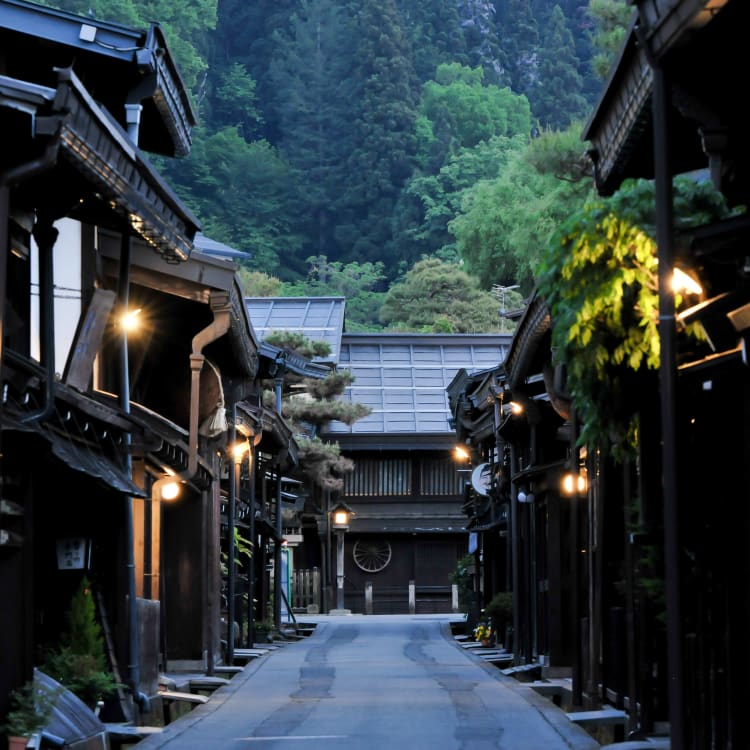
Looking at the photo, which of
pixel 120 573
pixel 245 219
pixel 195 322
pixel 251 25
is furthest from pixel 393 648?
pixel 251 25

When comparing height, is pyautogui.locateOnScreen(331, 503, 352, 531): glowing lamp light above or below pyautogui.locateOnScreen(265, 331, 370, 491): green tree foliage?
below

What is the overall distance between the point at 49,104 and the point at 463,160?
98723 mm

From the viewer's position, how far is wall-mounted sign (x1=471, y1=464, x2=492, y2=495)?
40906mm

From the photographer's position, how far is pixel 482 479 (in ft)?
136

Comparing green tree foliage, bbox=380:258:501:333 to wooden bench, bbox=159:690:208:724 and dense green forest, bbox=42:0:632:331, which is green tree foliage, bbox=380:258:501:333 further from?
wooden bench, bbox=159:690:208:724

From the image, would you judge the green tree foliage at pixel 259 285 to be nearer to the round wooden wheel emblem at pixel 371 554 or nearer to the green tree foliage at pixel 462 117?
the round wooden wheel emblem at pixel 371 554

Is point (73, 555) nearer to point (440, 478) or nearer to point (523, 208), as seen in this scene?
point (523, 208)

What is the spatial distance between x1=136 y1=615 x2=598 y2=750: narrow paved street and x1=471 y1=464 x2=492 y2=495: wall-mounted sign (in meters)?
5.70

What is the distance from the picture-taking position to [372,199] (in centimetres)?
11356

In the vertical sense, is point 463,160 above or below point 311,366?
above

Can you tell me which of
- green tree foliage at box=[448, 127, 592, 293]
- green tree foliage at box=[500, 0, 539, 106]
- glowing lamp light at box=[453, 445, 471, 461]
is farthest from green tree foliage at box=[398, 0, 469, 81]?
glowing lamp light at box=[453, 445, 471, 461]

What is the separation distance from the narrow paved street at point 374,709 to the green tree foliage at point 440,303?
48.4m

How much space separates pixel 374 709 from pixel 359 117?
97740mm

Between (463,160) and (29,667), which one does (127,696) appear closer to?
(29,667)
